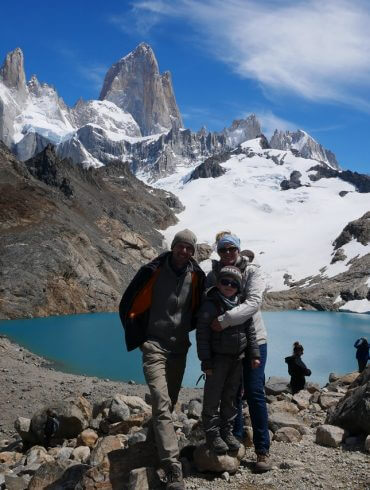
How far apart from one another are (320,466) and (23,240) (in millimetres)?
57270

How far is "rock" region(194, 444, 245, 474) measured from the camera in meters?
6.16

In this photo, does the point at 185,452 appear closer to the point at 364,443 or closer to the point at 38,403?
the point at 364,443

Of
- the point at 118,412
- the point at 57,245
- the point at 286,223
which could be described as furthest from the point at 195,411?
the point at 286,223

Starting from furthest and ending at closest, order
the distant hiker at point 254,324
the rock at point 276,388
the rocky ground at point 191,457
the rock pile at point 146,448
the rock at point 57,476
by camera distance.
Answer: the rock at point 276,388, the rock at point 57,476, the distant hiker at point 254,324, the rock pile at point 146,448, the rocky ground at point 191,457

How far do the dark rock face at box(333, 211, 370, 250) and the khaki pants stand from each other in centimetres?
11153

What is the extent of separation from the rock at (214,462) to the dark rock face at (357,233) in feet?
366

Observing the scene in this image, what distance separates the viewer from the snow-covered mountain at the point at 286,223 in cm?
11325

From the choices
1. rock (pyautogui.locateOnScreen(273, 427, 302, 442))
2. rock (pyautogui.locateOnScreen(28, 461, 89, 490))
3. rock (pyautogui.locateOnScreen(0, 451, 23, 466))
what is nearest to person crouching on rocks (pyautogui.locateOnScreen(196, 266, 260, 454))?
rock (pyautogui.locateOnScreen(273, 427, 302, 442))

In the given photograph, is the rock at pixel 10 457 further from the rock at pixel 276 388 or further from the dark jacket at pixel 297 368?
the dark jacket at pixel 297 368

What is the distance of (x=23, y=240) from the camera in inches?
2354

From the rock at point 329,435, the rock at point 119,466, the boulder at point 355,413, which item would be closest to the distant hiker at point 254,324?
the rock at point 329,435

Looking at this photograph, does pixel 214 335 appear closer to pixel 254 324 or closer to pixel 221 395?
pixel 254 324

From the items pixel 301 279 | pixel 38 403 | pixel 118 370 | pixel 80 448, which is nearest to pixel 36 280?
pixel 118 370

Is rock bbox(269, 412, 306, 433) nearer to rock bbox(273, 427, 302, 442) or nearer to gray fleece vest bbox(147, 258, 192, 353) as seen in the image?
rock bbox(273, 427, 302, 442)
